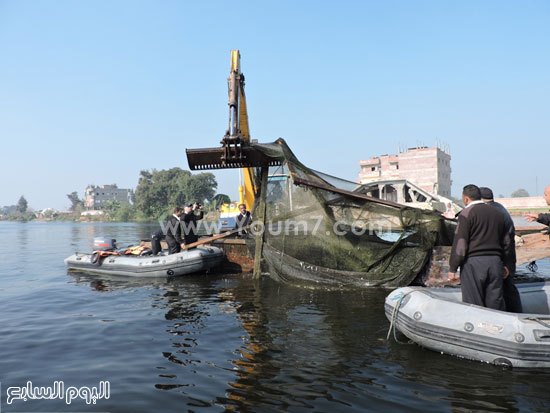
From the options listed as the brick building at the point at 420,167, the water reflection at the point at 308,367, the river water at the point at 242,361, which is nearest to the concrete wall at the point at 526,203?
the brick building at the point at 420,167

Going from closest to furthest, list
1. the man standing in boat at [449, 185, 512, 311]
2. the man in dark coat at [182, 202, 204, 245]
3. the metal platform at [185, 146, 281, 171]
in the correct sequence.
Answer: the man standing in boat at [449, 185, 512, 311] < the metal platform at [185, 146, 281, 171] < the man in dark coat at [182, 202, 204, 245]

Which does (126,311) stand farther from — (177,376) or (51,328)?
(177,376)

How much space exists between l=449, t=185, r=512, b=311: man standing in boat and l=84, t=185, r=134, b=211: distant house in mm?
174936

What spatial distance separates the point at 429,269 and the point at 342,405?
537 centimetres

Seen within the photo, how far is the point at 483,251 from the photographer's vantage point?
179 inches

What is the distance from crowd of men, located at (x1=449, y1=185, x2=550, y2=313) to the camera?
4.54 metres

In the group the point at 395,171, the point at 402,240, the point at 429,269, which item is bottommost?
the point at 429,269

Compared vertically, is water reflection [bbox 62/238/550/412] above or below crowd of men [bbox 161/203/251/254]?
below

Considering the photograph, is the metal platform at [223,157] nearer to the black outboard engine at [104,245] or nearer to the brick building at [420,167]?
the black outboard engine at [104,245]

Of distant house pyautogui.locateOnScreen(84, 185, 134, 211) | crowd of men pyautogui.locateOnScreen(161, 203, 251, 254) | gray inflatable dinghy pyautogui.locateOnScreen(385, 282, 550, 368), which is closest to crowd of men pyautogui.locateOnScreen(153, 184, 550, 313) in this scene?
gray inflatable dinghy pyautogui.locateOnScreen(385, 282, 550, 368)

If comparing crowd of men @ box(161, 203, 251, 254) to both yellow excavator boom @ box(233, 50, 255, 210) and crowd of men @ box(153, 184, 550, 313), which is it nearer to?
yellow excavator boom @ box(233, 50, 255, 210)

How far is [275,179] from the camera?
915cm

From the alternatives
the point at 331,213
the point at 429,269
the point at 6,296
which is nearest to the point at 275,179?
the point at 331,213

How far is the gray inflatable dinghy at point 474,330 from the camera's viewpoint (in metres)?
4.26
